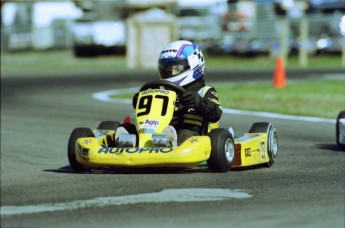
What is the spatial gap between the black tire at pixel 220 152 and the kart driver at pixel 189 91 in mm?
393

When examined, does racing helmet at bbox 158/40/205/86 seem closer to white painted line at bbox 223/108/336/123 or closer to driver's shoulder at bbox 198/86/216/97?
driver's shoulder at bbox 198/86/216/97

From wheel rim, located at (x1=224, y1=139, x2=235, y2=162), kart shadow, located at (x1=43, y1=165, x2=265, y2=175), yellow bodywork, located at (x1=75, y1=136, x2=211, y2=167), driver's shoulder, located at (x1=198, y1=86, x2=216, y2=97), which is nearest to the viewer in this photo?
yellow bodywork, located at (x1=75, y1=136, x2=211, y2=167)

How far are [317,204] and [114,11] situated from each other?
39219 mm

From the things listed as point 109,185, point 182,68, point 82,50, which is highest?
point 182,68

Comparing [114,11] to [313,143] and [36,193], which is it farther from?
[36,193]

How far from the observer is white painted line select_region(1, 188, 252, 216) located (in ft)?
20.6

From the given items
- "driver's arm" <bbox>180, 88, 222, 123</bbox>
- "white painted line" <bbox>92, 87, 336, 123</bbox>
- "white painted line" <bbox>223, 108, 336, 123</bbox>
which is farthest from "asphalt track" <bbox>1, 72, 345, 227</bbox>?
"white painted line" <bbox>92, 87, 336, 123</bbox>

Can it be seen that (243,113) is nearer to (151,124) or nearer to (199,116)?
(199,116)

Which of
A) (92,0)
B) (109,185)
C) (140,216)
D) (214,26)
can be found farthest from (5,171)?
(214,26)

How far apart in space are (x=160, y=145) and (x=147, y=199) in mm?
1766

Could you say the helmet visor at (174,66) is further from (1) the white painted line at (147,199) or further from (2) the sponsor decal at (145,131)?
(1) the white painted line at (147,199)

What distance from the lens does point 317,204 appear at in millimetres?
6488

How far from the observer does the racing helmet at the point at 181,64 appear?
9109 mm

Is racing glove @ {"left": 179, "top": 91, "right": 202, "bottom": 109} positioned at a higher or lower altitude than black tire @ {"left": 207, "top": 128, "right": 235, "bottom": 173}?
higher
